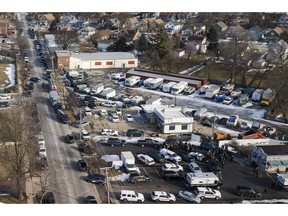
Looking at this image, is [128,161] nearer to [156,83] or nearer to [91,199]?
[91,199]

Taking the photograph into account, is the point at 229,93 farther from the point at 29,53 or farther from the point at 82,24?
the point at 82,24

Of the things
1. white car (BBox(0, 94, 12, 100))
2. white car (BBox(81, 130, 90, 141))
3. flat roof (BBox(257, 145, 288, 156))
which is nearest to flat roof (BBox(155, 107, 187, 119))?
white car (BBox(81, 130, 90, 141))

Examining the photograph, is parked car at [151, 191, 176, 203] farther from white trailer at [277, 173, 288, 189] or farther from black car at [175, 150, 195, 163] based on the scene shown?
white trailer at [277, 173, 288, 189]

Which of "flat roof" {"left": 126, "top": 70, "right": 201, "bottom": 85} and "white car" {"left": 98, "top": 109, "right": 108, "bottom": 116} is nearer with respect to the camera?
"white car" {"left": 98, "top": 109, "right": 108, "bottom": 116}

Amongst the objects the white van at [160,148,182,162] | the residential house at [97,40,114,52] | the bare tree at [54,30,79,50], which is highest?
the bare tree at [54,30,79,50]

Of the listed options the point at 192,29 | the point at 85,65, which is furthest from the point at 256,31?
the point at 85,65

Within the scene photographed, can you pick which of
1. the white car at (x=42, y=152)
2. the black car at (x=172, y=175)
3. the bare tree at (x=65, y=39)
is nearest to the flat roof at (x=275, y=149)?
the black car at (x=172, y=175)
